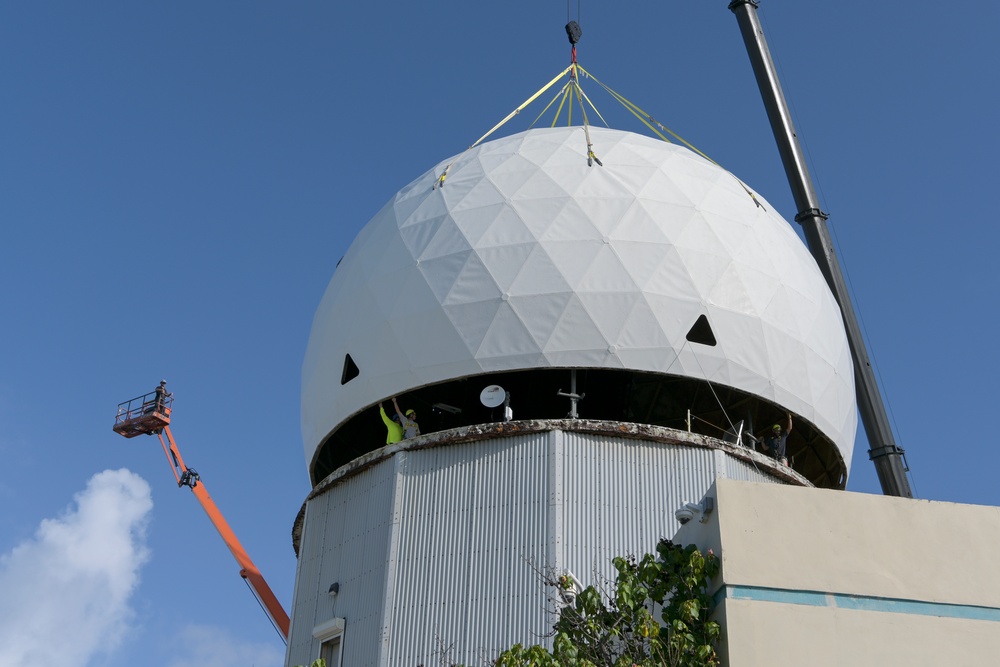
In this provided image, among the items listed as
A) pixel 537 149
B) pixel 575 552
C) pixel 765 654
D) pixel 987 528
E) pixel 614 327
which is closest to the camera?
pixel 765 654

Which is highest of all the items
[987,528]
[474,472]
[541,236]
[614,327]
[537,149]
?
[537,149]

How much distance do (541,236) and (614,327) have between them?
6.27 ft

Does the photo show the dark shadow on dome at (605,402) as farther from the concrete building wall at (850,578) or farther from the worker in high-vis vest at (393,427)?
the concrete building wall at (850,578)

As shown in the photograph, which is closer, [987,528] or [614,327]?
[987,528]

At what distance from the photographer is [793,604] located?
12094mm

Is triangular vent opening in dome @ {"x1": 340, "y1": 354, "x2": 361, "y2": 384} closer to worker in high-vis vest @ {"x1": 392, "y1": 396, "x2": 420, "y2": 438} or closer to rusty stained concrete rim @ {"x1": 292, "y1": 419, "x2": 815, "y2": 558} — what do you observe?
worker in high-vis vest @ {"x1": 392, "y1": 396, "x2": 420, "y2": 438}

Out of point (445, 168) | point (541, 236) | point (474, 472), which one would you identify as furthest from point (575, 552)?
point (445, 168)

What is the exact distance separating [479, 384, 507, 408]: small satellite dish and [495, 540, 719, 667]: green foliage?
589 centimetres

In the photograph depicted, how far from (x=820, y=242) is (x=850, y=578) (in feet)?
63.5

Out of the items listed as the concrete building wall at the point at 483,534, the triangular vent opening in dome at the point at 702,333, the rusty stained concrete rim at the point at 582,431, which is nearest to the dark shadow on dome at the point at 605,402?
the triangular vent opening in dome at the point at 702,333

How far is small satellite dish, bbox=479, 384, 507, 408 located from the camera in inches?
743

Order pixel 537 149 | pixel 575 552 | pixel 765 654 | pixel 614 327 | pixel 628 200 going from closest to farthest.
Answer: pixel 765 654 → pixel 575 552 → pixel 614 327 → pixel 628 200 → pixel 537 149

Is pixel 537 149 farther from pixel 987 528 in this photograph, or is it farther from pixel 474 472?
pixel 987 528

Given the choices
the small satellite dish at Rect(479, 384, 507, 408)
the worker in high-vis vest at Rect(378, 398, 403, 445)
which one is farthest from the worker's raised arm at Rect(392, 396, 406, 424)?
the small satellite dish at Rect(479, 384, 507, 408)
